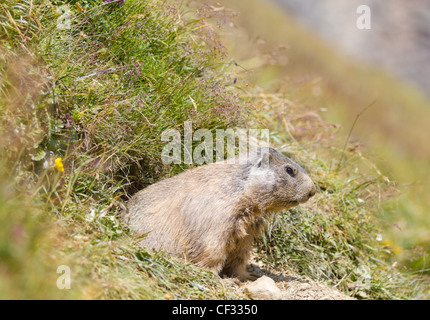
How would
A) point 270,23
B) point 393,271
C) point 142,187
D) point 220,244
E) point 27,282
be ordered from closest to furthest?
point 27,282
point 220,244
point 142,187
point 393,271
point 270,23

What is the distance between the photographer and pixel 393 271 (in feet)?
25.2

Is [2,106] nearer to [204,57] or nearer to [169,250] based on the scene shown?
[169,250]

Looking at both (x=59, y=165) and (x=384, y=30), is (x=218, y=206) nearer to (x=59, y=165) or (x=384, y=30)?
(x=59, y=165)

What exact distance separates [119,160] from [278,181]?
209cm

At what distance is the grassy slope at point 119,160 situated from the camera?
4328mm

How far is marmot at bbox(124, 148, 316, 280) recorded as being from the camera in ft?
18.4

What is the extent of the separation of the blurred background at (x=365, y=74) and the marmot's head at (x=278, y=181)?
1635mm

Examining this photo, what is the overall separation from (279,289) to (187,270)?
138 cm

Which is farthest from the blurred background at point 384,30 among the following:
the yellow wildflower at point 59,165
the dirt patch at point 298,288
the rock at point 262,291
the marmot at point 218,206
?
the yellow wildflower at point 59,165

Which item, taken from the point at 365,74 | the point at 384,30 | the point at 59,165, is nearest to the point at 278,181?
the point at 59,165

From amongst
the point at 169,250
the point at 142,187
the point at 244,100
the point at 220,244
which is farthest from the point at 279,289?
the point at 244,100

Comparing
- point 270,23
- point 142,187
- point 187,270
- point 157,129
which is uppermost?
point 270,23

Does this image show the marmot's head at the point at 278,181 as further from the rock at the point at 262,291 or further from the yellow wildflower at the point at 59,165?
the yellow wildflower at the point at 59,165

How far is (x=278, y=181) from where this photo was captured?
5883 mm
